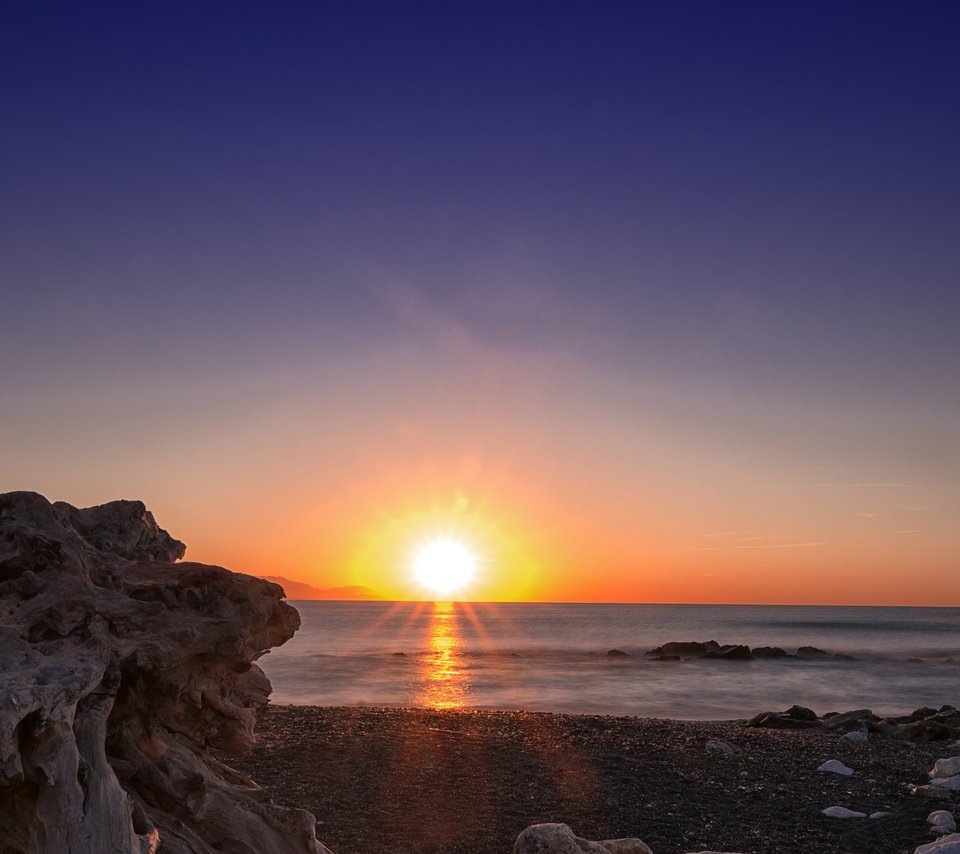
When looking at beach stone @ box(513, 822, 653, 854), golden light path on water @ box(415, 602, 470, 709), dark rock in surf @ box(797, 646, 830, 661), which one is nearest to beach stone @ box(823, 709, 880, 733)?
golden light path on water @ box(415, 602, 470, 709)

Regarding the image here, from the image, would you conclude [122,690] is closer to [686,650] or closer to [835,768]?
[835,768]

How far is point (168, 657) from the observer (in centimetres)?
545

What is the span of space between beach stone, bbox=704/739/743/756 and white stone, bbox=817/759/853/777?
1.32 meters

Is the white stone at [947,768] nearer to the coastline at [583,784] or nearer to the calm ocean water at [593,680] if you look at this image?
the coastline at [583,784]

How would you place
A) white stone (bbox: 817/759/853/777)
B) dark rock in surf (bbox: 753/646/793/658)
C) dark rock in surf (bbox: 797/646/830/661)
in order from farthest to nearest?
dark rock in surf (bbox: 797/646/830/661) < dark rock in surf (bbox: 753/646/793/658) < white stone (bbox: 817/759/853/777)

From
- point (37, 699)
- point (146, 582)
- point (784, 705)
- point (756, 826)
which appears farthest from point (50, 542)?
point (784, 705)

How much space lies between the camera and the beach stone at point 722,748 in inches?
508

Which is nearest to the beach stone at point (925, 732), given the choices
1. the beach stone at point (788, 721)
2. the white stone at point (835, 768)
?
the beach stone at point (788, 721)

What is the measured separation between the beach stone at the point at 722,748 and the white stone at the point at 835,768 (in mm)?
1321

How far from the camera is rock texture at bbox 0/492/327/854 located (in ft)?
14.0

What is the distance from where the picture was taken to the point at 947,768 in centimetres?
1156

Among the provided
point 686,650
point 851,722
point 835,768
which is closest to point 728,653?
point 686,650

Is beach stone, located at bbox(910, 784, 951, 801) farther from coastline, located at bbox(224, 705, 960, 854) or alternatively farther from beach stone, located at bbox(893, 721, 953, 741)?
beach stone, located at bbox(893, 721, 953, 741)

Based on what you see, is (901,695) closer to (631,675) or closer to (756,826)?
(631,675)
